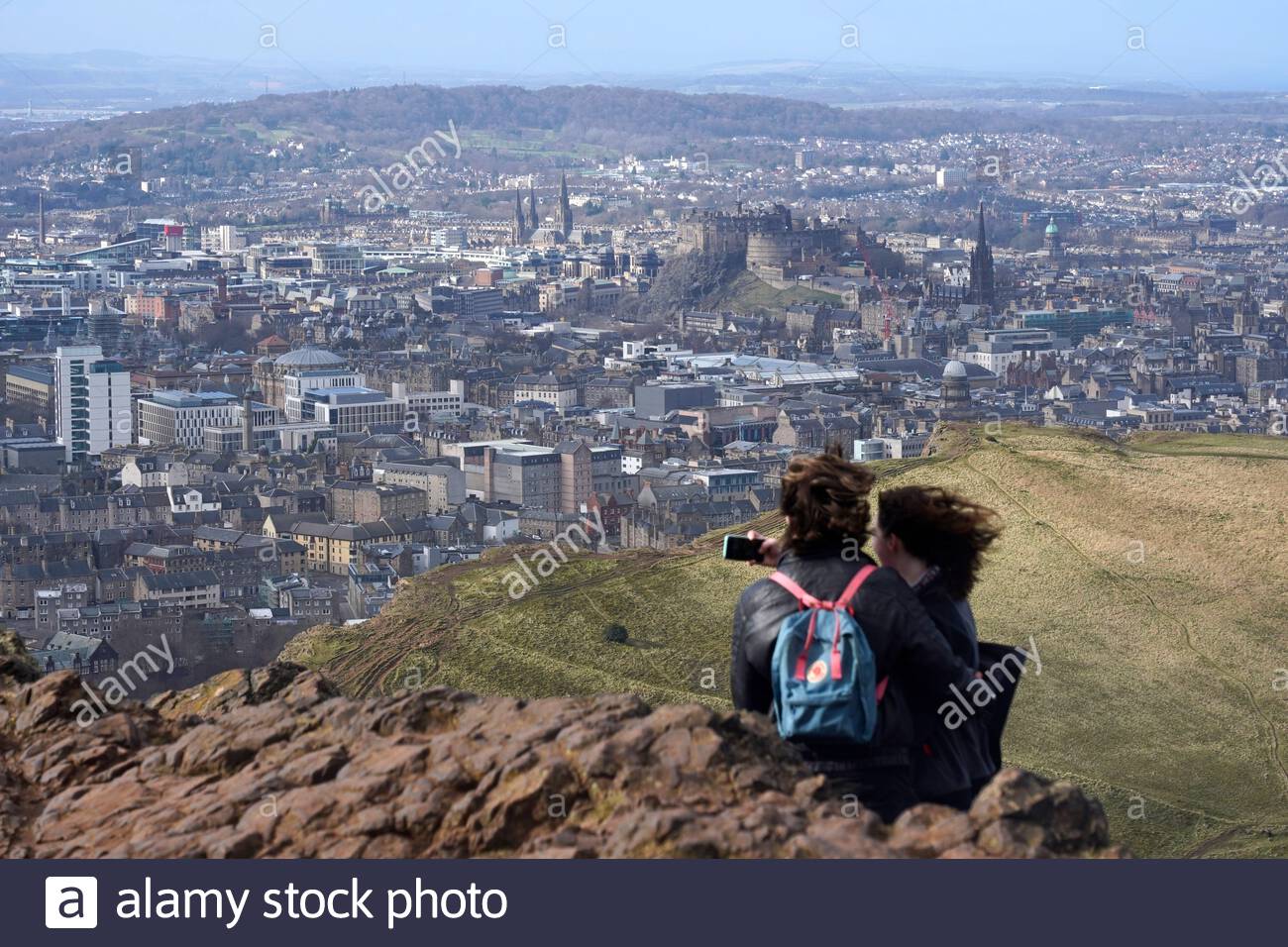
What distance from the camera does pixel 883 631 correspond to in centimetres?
459

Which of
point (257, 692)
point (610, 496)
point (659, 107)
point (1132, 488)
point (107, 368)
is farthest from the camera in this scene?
point (659, 107)

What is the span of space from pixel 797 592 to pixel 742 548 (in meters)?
0.29

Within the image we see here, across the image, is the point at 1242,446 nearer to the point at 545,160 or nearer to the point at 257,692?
the point at 257,692

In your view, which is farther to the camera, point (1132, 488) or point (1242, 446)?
point (1242, 446)

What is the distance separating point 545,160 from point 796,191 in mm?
27864

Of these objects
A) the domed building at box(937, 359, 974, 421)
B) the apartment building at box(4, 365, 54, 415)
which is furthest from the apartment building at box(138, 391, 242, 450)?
the domed building at box(937, 359, 974, 421)

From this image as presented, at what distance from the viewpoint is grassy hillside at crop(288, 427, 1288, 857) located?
1129 cm

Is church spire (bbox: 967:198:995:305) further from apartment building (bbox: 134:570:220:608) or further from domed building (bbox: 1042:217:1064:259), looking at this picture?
apartment building (bbox: 134:570:220:608)

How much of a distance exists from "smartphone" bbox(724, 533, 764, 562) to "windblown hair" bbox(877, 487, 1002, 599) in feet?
1.02

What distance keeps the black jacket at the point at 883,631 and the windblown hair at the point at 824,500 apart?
0.05m

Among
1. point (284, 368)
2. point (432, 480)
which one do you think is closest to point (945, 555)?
point (432, 480)

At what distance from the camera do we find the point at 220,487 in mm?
47750

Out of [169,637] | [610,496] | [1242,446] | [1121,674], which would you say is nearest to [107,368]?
[610,496]

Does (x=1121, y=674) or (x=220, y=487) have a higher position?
(x=1121, y=674)
